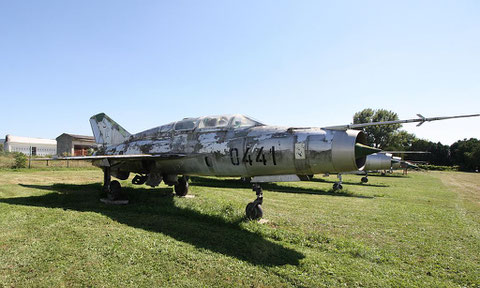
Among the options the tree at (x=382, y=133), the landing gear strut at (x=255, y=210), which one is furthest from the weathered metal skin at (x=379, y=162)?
the tree at (x=382, y=133)

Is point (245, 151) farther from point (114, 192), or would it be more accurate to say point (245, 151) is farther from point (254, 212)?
point (114, 192)

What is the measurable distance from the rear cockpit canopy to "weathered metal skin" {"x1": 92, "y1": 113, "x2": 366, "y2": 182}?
0.26 feet

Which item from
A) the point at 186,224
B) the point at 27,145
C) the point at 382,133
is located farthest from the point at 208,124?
the point at 27,145

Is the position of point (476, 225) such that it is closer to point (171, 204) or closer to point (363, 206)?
point (363, 206)

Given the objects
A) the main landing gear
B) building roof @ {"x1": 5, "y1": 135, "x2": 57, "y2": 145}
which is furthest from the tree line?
building roof @ {"x1": 5, "y1": 135, "x2": 57, "y2": 145}

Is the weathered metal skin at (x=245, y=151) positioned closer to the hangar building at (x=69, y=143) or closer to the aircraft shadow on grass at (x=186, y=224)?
the aircraft shadow on grass at (x=186, y=224)

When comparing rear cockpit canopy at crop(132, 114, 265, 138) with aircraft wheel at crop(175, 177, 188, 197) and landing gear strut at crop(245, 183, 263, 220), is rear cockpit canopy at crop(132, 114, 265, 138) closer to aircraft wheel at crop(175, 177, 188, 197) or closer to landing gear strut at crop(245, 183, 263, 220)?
landing gear strut at crop(245, 183, 263, 220)

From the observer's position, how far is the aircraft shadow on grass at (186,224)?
523 centimetres

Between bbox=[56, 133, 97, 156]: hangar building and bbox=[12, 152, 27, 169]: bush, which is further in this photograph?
bbox=[56, 133, 97, 156]: hangar building

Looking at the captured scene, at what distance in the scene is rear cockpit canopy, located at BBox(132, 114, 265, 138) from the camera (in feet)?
26.6

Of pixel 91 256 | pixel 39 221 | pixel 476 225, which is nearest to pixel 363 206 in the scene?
pixel 476 225

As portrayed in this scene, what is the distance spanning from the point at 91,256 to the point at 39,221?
2.79 meters

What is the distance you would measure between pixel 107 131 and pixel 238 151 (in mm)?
8853

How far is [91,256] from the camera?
4.62 metres
